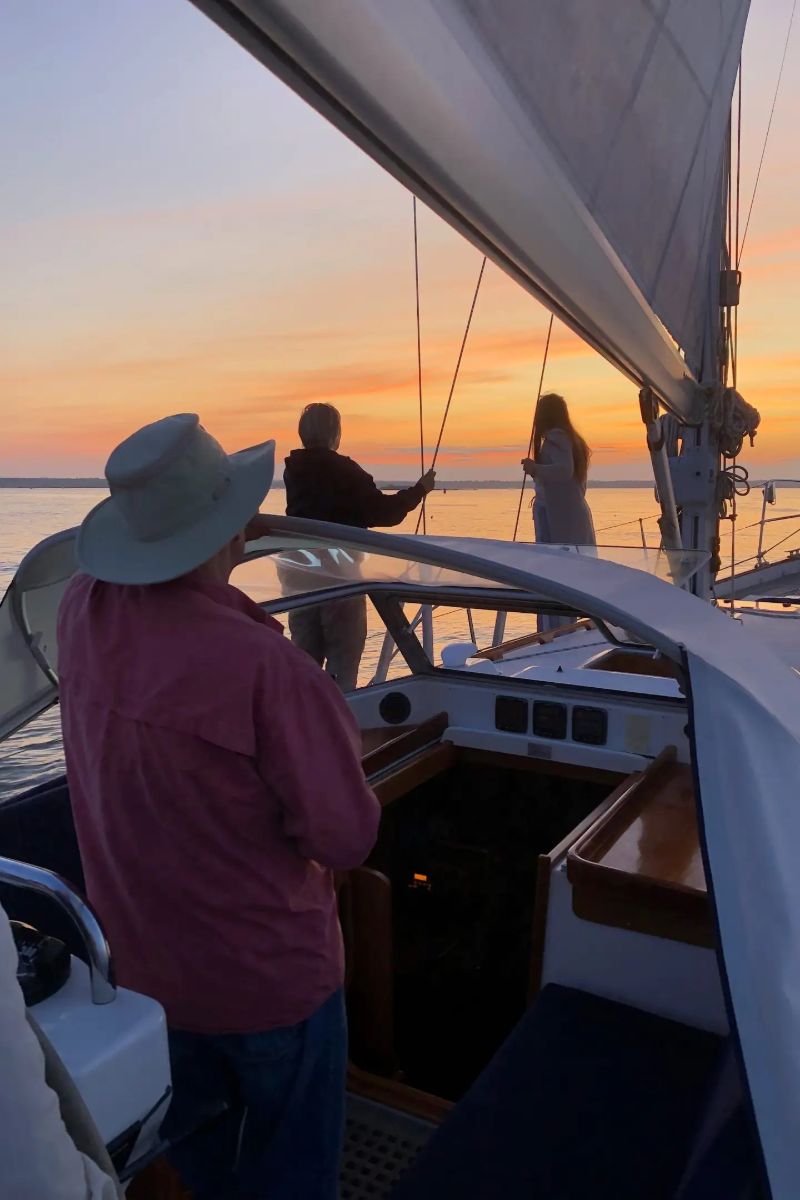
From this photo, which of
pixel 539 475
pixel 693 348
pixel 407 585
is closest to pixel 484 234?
pixel 407 585

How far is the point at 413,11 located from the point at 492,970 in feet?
8.91

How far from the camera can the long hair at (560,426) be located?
5.14 metres

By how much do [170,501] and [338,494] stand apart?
110 inches

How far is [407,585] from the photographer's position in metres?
3.17

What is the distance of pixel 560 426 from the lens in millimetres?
5160

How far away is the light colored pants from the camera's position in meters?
3.77

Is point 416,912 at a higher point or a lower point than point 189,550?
lower

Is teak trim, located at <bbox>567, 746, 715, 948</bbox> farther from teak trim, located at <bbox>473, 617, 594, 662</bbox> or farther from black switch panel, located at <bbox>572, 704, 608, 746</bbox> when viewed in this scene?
teak trim, located at <bbox>473, 617, 594, 662</bbox>

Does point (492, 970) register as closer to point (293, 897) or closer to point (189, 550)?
point (293, 897)

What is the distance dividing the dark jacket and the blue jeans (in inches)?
111

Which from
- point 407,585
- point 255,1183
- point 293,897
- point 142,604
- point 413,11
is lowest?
point 255,1183

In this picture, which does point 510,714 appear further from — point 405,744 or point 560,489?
point 560,489

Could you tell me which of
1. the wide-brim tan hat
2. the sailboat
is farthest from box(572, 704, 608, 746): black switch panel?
the wide-brim tan hat


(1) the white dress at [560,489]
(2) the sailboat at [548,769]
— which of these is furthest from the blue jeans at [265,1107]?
(1) the white dress at [560,489]
